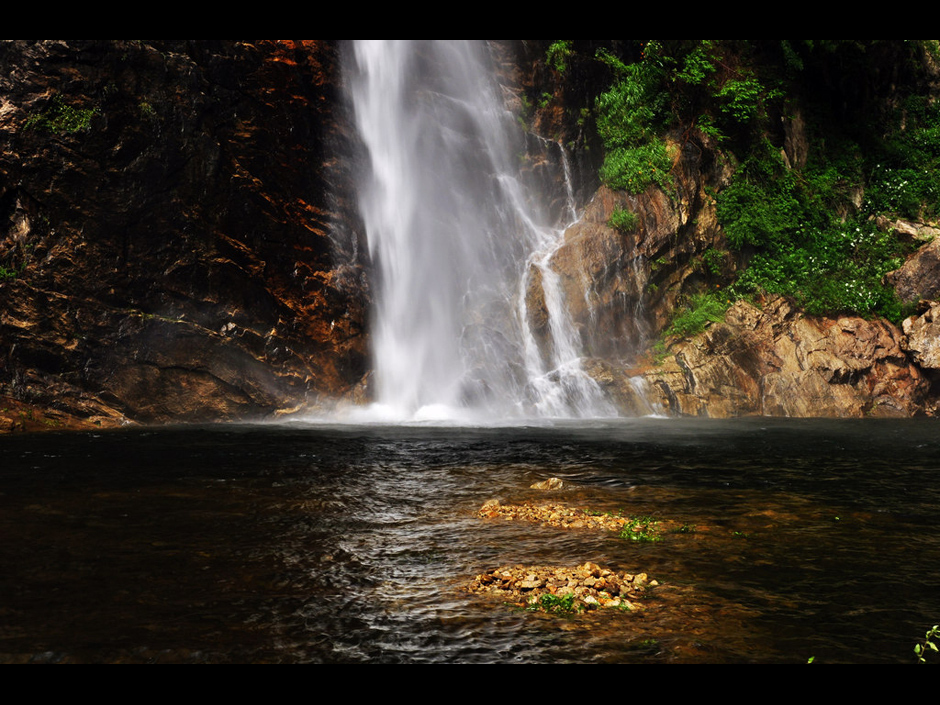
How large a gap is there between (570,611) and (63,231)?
18.1m

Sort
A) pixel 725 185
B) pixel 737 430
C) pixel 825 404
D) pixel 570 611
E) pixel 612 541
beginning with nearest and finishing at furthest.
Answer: pixel 570 611 → pixel 612 541 → pixel 737 430 → pixel 825 404 → pixel 725 185

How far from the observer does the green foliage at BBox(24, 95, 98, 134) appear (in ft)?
56.0

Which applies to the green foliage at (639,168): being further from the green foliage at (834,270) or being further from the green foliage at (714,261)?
the green foliage at (834,270)

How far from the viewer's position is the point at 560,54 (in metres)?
25.6

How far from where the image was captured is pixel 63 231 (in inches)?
685

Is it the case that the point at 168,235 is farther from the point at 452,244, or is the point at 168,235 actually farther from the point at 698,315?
the point at 698,315

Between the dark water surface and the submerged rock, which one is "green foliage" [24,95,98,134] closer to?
the dark water surface

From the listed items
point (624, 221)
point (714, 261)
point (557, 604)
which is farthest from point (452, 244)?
point (557, 604)

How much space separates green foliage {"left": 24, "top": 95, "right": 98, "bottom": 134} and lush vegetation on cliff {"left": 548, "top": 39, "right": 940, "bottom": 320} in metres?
14.9

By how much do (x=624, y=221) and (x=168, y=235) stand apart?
14.5m

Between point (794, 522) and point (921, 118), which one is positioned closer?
point (794, 522)

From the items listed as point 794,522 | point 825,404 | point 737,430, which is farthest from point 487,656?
point 825,404

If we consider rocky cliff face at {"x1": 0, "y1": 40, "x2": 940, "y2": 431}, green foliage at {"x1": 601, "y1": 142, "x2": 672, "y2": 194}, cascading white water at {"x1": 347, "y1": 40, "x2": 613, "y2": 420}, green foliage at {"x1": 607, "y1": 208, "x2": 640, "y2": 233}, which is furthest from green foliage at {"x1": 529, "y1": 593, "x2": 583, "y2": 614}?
green foliage at {"x1": 601, "y1": 142, "x2": 672, "y2": 194}

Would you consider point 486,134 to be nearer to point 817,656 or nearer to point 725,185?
point 725,185
